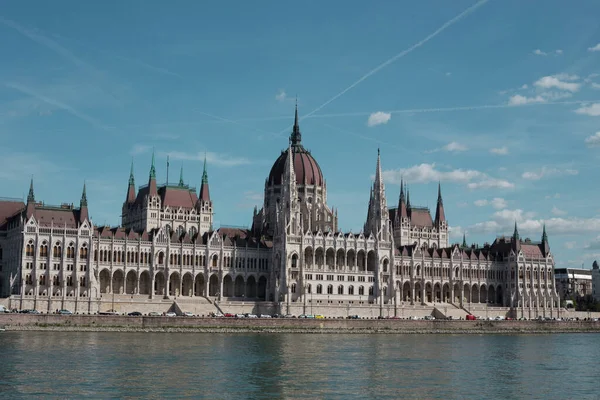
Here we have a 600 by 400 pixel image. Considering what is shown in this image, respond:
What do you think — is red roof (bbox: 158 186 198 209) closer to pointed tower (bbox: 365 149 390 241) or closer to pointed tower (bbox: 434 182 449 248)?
pointed tower (bbox: 365 149 390 241)

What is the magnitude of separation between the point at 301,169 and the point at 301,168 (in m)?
0.22

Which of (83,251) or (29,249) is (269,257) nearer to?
(83,251)

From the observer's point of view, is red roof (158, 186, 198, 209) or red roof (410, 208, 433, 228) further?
red roof (410, 208, 433, 228)

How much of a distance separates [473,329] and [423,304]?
2328cm

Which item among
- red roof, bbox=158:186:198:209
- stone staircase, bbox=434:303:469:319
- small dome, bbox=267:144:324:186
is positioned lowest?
stone staircase, bbox=434:303:469:319

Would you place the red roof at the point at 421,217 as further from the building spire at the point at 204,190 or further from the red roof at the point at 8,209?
the red roof at the point at 8,209

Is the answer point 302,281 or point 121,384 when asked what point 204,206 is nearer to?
point 302,281

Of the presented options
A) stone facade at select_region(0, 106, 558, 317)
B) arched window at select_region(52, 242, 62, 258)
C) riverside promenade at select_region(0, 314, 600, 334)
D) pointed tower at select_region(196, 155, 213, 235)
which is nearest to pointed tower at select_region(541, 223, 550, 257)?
stone facade at select_region(0, 106, 558, 317)

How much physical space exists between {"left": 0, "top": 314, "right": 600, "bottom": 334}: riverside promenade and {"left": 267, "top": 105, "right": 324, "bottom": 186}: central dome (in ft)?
140

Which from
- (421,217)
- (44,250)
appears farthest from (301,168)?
(44,250)

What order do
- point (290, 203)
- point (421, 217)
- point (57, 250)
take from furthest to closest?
point (421, 217) → point (290, 203) → point (57, 250)

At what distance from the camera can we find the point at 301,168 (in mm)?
169625

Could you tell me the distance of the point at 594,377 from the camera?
3014 inches

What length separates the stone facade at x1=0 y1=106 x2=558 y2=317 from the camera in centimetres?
13088
